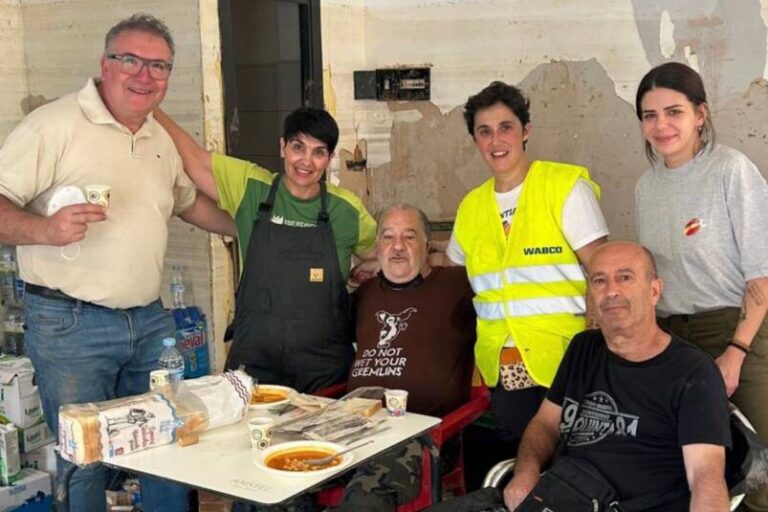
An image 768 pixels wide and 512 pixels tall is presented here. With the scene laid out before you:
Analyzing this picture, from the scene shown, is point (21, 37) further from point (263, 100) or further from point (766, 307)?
point (766, 307)

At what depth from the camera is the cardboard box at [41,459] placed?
349 centimetres

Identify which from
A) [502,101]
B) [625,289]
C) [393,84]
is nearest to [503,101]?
[502,101]

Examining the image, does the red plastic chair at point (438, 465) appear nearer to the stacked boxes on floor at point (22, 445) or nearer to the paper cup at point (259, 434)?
A: the paper cup at point (259, 434)

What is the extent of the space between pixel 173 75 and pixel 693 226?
238 centimetres

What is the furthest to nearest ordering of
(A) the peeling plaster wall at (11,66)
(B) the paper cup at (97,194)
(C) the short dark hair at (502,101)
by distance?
(A) the peeling plaster wall at (11,66), (C) the short dark hair at (502,101), (B) the paper cup at (97,194)

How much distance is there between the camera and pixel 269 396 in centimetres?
250

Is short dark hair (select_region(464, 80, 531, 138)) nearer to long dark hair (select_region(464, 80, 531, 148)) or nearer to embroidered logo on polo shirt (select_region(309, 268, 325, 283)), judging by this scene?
long dark hair (select_region(464, 80, 531, 148))

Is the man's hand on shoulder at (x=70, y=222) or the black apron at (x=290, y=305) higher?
the man's hand on shoulder at (x=70, y=222)

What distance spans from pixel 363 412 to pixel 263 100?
284 centimetres

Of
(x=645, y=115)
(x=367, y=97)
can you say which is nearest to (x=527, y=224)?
(x=645, y=115)

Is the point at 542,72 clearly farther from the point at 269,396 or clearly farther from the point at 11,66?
the point at 11,66

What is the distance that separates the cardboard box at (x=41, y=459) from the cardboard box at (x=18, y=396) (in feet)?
0.42

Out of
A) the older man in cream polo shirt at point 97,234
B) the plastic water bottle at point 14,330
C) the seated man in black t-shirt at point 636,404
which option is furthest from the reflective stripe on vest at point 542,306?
the plastic water bottle at point 14,330

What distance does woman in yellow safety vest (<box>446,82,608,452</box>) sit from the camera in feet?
8.14
